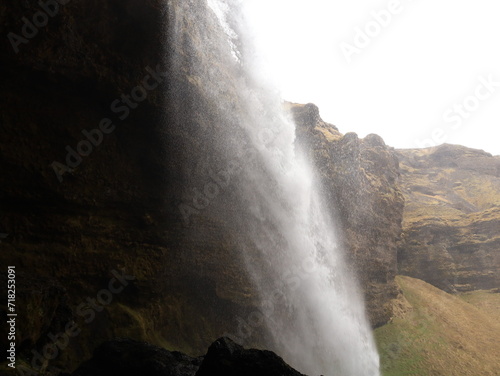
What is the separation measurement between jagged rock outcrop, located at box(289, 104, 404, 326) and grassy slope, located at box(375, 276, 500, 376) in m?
2.35

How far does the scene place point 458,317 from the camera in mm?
36844

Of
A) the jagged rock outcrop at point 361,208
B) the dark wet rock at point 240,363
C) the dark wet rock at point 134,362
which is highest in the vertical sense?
the jagged rock outcrop at point 361,208

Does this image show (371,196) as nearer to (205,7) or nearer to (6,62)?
(205,7)

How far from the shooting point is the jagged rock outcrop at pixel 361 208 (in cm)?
3494

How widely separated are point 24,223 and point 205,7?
18.9 metres

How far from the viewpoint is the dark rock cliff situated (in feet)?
44.2

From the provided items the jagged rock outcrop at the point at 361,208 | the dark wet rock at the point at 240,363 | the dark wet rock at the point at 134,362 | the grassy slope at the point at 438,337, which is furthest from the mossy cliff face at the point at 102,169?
the grassy slope at the point at 438,337

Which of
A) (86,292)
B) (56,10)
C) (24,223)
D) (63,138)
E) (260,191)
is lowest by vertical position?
(86,292)

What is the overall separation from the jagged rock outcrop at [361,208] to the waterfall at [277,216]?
166 centimetres

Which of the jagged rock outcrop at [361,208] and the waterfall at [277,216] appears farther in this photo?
the jagged rock outcrop at [361,208]

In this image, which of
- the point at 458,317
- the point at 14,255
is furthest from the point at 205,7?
the point at 458,317

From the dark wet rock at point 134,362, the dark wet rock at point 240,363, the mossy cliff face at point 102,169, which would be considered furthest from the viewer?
the mossy cliff face at point 102,169

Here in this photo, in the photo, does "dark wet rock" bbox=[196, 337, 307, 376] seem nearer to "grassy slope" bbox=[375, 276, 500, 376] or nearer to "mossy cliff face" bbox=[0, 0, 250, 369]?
"mossy cliff face" bbox=[0, 0, 250, 369]

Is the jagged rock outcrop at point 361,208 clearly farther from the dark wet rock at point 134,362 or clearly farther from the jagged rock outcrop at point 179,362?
the jagged rock outcrop at point 179,362
